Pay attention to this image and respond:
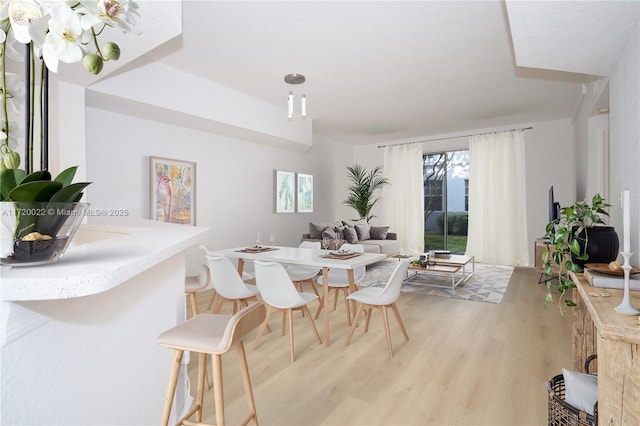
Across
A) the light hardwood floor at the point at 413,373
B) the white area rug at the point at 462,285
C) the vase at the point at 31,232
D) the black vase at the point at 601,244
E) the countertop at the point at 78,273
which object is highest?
the vase at the point at 31,232

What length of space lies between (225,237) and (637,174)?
15.1 feet

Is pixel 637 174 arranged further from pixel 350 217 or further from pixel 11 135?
pixel 350 217

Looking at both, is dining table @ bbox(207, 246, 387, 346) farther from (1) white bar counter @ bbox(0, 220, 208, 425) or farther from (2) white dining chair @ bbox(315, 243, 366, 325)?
(1) white bar counter @ bbox(0, 220, 208, 425)

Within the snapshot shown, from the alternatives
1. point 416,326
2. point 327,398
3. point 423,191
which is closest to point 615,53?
point 416,326

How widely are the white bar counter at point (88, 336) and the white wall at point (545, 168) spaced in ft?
22.6

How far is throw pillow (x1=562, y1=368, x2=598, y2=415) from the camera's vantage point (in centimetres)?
147

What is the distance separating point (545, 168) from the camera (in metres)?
6.55

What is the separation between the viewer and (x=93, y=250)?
89cm

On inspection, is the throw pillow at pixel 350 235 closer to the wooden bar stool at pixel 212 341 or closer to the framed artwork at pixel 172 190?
the framed artwork at pixel 172 190

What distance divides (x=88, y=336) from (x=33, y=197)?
495mm

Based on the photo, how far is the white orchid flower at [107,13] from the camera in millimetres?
591

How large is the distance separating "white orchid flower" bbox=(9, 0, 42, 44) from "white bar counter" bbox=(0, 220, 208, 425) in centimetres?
41

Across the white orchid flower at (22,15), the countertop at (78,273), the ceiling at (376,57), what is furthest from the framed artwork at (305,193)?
the white orchid flower at (22,15)

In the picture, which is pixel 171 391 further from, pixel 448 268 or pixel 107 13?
pixel 448 268
